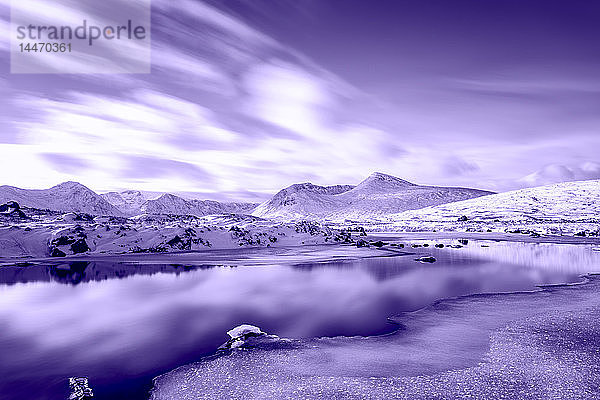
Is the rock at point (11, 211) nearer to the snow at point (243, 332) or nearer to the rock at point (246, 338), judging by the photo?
the snow at point (243, 332)

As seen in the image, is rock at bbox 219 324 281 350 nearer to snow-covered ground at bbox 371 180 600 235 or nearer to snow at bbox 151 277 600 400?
snow at bbox 151 277 600 400

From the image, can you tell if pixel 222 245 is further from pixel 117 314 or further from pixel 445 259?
pixel 117 314

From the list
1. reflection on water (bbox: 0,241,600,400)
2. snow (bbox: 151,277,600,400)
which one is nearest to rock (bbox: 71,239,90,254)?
reflection on water (bbox: 0,241,600,400)

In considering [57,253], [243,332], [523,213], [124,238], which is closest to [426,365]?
[243,332]

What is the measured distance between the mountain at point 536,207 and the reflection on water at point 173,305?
98662 mm

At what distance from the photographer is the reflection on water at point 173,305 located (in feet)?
38.9

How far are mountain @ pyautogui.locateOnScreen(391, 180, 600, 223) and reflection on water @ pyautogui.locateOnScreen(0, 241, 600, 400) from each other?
98.7 metres

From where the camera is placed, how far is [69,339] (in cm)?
1457

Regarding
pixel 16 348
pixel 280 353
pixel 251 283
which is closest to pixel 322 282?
pixel 251 283

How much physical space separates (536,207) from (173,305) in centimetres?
15324

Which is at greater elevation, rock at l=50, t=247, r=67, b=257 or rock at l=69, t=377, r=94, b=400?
rock at l=50, t=247, r=67, b=257

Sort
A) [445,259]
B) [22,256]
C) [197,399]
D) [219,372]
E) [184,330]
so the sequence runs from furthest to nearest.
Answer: [22,256] < [445,259] < [184,330] < [219,372] < [197,399]

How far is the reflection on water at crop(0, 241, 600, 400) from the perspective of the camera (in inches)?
467

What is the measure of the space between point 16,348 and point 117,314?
490cm
